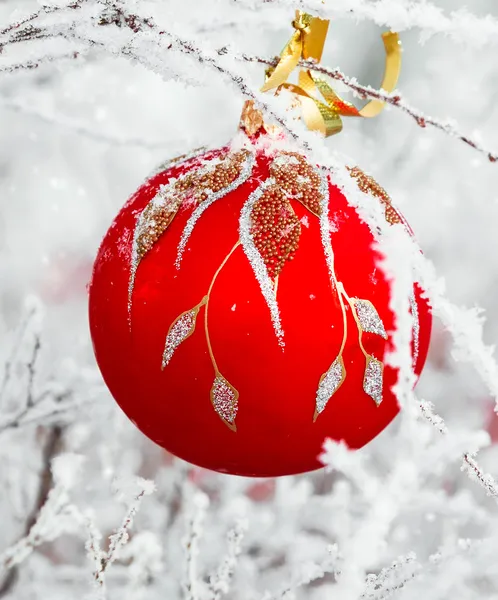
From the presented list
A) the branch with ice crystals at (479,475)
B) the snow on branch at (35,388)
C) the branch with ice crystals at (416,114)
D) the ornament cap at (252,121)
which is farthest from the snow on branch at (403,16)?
the snow on branch at (35,388)

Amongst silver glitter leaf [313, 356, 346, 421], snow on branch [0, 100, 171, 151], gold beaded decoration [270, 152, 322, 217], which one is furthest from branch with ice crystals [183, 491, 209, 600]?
snow on branch [0, 100, 171, 151]

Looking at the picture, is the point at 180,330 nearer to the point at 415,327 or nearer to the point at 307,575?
the point at 415,327

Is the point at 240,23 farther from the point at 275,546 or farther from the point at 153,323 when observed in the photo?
the point at 275,546

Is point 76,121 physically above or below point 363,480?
below

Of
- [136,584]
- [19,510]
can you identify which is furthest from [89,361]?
[136,584]

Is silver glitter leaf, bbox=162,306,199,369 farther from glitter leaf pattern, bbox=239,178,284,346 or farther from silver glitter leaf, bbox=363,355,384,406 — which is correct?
silver glitter leaf, bbox=363,355,384,406

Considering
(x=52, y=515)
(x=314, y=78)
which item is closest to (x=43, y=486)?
(x=52, y=515)
